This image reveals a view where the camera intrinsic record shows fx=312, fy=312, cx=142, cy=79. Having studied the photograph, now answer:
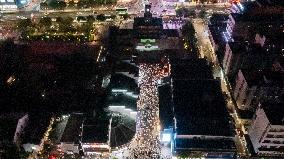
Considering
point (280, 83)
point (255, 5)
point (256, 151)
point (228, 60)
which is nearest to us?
point (256, 151)

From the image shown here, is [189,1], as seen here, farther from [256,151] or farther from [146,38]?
[256,151]

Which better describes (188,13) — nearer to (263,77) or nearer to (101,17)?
(101,17)

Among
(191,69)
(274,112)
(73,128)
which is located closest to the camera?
(274,112)

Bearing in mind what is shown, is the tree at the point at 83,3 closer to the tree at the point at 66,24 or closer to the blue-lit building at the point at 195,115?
the tree at the point at 66,24

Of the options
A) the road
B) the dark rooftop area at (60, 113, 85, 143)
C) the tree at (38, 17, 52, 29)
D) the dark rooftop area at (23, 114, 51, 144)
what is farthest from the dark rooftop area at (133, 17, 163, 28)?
the dark rooftop area at (23, 114, 51, 144)

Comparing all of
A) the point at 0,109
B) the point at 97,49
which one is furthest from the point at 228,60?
the point at 0,109

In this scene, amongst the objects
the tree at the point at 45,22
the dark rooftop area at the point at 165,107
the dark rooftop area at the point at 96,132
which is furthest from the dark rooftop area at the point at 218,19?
the dark rooftop area at the point at 96,132

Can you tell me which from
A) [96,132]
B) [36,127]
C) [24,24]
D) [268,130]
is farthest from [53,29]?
[268,130]

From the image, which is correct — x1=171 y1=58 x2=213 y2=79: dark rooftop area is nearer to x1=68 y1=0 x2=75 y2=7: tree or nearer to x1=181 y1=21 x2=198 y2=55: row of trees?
x1=181 y1=21 x2=198 y2=55: row of trees
